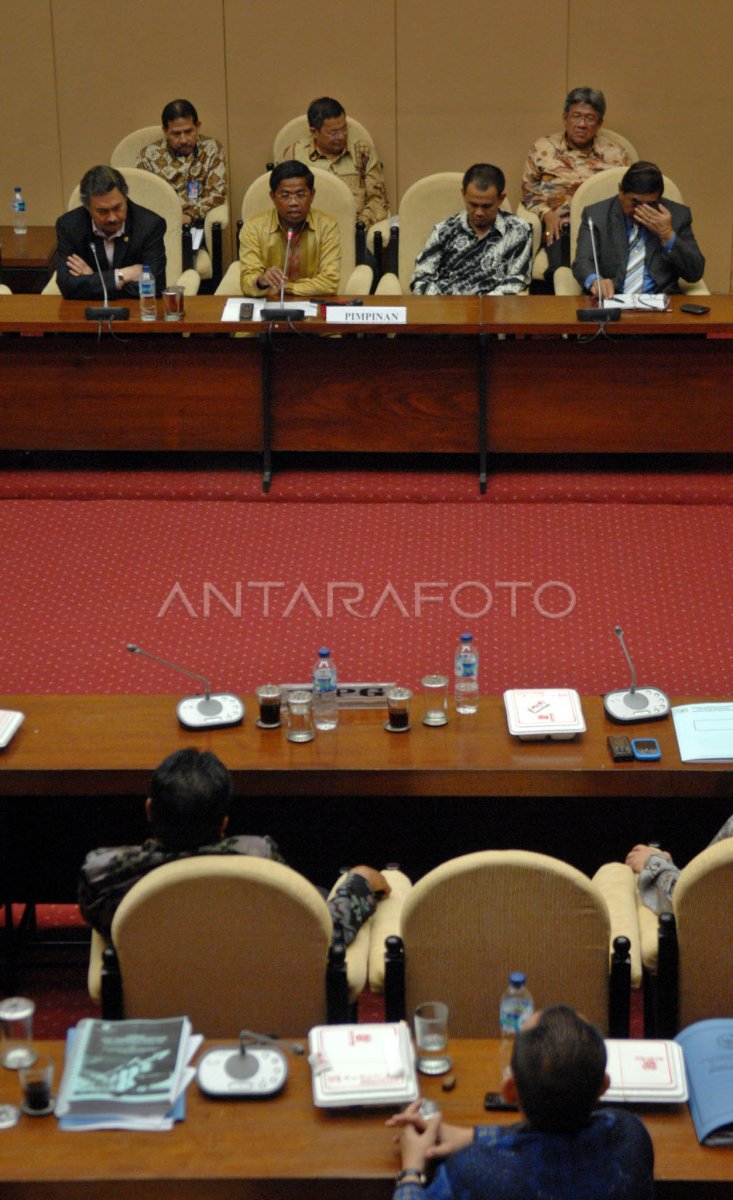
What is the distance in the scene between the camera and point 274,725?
3434 mm

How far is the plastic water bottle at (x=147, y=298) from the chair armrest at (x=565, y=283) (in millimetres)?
1728

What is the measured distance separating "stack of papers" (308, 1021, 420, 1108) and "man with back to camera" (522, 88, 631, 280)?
16.8 ft

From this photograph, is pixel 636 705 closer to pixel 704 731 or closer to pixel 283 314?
pixel 704 731

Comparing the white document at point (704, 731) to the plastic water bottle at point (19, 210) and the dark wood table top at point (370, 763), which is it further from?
the plastic water bottle at point (19, 210)

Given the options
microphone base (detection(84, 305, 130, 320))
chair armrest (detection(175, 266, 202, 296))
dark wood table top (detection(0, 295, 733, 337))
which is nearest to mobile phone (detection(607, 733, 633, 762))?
dark wood table top (detection(0, 295, 733, 337))

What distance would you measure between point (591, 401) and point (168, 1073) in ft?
12.3

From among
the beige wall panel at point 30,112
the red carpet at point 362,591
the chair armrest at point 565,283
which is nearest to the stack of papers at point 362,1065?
the red carpet at point 362,591

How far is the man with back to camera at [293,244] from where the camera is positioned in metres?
5.75

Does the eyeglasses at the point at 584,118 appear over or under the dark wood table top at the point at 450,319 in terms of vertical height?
over

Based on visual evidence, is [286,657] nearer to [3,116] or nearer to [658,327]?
[658,327]

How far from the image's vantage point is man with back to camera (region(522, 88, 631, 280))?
6922 mm

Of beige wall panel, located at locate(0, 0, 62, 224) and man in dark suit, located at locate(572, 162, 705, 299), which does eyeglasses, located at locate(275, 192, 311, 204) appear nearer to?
man in dark suit, located at locate(572, 162, 705, 299)

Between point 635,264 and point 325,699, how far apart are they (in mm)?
3138

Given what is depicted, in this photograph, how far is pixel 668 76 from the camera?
763 centimetres
